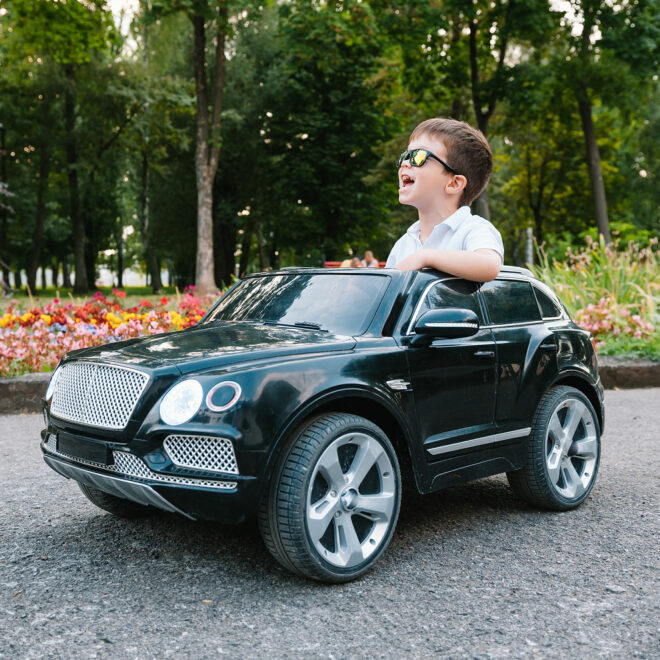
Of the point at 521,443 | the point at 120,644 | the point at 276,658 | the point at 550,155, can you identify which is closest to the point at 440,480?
the point at 521,443

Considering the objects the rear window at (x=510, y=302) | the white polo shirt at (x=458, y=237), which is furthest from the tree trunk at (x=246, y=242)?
the rear window at (x=510, y=302)

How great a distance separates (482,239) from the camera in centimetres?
386

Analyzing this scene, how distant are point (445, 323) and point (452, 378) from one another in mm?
327

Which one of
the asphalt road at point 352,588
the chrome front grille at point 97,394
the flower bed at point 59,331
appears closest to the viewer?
the asphalt road at point 352,588

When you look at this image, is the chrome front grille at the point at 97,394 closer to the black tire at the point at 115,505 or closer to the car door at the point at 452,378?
the black tire at the point at 115,505

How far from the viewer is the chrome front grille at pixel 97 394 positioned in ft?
10.1

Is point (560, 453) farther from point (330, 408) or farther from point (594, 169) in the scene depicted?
point (594, 169)

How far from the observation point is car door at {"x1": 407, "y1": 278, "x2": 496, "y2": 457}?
3559mm

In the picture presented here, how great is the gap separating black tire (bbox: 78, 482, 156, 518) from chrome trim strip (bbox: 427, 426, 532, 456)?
166 cm

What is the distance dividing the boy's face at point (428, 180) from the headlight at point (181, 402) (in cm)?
176

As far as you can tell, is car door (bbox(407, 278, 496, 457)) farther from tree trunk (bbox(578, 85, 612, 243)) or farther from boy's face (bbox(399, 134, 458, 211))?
tree trunk (bbox(578, 85, 612, 243))

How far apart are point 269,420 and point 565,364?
212 centimetres

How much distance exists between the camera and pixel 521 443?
4066mm

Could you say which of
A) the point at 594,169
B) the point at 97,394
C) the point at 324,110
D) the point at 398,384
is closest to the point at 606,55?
the point at 594,169
